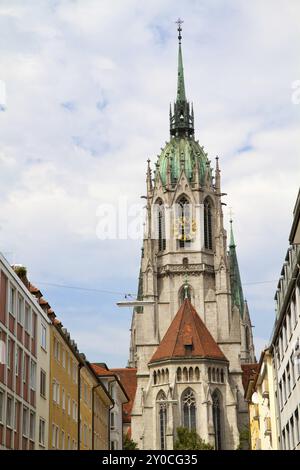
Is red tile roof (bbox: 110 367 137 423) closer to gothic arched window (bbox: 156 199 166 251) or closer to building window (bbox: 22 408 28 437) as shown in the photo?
gothic arched window (bbox: 156 199 166 251)

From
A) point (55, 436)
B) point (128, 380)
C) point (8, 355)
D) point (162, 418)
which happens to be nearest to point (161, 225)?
point (128, 380)

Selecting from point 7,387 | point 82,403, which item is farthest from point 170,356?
point 7,387

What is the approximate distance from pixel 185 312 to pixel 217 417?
15513 millimetres

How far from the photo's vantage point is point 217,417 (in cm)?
10669

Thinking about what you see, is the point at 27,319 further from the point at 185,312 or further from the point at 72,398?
the point at 185,312

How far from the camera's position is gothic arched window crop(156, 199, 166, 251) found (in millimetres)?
125469

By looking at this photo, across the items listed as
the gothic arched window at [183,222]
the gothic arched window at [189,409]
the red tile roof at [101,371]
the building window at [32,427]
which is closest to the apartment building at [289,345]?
the building window at [32,427]

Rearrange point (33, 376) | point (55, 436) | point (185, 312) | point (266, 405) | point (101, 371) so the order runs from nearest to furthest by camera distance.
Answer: point (33, 376)
point (55, 436)
point (266, 405)
point (101, 371)
point (185, 312)

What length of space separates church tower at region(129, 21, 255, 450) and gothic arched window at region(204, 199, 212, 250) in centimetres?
14

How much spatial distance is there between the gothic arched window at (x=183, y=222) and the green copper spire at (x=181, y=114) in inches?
599

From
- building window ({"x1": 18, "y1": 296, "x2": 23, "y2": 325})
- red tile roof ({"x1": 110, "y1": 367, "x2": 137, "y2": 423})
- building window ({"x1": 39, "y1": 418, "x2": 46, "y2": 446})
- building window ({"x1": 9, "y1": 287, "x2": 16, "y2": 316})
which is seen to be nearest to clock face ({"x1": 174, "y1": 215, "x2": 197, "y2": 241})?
red tile roof ({"x1": 110, "y1": 367, "x2": 137, "y2": 423})

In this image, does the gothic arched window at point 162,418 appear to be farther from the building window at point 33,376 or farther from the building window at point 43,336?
the building window at point 33,376

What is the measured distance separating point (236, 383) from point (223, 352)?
16.2 ft

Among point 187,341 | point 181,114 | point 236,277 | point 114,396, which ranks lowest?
point 114,396
